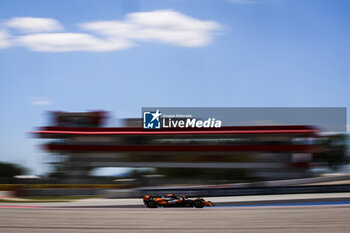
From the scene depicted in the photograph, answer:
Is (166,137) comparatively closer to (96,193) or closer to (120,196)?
(96,193)

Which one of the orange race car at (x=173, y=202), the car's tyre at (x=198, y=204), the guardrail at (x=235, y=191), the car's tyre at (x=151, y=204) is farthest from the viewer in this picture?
the guardrail at (x=235, y=191)

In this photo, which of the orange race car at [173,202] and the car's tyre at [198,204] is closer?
the car's tyre at [198,204]

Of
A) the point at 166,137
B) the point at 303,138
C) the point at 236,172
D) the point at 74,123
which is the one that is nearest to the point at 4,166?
the point at 74,123

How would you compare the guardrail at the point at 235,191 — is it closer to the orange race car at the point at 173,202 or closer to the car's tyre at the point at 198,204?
the orange race car at the point at 173,202

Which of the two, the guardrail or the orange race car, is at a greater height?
the guardrail

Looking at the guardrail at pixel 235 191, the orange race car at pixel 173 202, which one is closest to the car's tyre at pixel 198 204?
the orange race car at pixel 173 202

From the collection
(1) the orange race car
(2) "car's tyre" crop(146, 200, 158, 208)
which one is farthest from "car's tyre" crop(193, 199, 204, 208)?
(2) "car's tyre" crop(146, 200, 158, 208)

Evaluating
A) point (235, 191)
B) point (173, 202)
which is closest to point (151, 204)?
point (173, 202)

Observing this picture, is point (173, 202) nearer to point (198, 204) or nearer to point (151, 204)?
point (151, 204)

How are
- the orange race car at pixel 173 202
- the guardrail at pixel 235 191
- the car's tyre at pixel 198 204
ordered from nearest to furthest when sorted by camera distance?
1. the car's tyre at pixel 198 204
2. the orange race car at pixel 173 202
3. the guardrail at pixel 235 191

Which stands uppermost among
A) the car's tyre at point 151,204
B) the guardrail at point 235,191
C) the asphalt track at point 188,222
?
the guardrail at point 235,191

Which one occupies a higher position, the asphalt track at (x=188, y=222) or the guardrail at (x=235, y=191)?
the guardrail at (x=235, y=191)

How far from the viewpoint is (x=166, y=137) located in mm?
44438

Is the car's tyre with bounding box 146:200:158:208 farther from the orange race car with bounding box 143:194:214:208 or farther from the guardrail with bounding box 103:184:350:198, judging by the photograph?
the guardrail with bounding box 103:184:350:198
